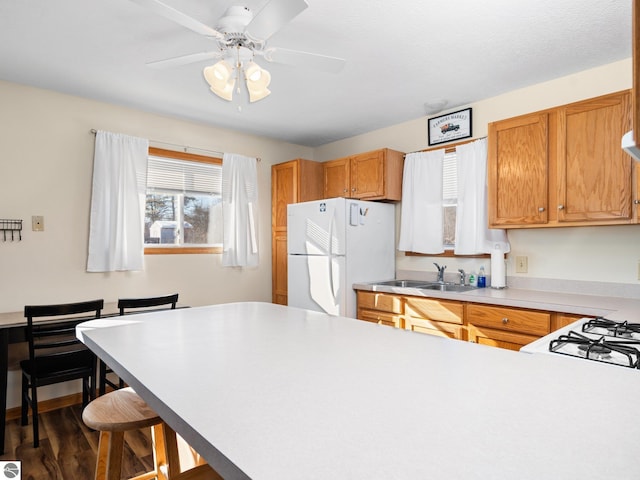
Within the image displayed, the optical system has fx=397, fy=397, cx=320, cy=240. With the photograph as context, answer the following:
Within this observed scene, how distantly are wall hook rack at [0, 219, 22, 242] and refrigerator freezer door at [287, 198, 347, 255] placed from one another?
2240 mm

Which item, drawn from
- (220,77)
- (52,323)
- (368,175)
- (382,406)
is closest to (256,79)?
(220,77)

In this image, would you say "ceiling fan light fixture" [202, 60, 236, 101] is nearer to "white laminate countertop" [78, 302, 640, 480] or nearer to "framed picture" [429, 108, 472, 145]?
"white laminate countertop" [78, 302, 640, 480]

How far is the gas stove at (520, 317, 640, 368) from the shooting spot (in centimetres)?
126

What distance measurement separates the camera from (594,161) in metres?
2.49

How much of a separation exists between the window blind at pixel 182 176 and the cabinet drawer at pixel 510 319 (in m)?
2.76

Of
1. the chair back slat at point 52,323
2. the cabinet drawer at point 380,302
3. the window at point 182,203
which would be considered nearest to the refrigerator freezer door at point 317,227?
the cabinet drawer at point 380,302

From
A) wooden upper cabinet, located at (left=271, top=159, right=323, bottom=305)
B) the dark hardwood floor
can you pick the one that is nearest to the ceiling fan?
wooden upper cabinet, located at (left=271, top=159, right=323, bottom=305)

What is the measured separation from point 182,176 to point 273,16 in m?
2.57

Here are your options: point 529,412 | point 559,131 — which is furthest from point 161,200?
point 529,412

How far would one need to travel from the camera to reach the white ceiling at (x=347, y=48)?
2.11 m

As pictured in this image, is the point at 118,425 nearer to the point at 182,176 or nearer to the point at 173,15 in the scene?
the point at 173,15

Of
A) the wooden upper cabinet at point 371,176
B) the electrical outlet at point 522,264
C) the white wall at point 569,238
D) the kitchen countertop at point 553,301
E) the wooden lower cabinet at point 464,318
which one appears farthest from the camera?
the wooden upper cabinet at point 371,176

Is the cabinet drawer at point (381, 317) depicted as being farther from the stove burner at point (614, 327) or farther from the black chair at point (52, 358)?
the black chair at point (52, 358)

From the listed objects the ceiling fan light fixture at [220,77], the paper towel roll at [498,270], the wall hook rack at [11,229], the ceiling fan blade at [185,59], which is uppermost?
the ceiling fan blade at [185,59]
